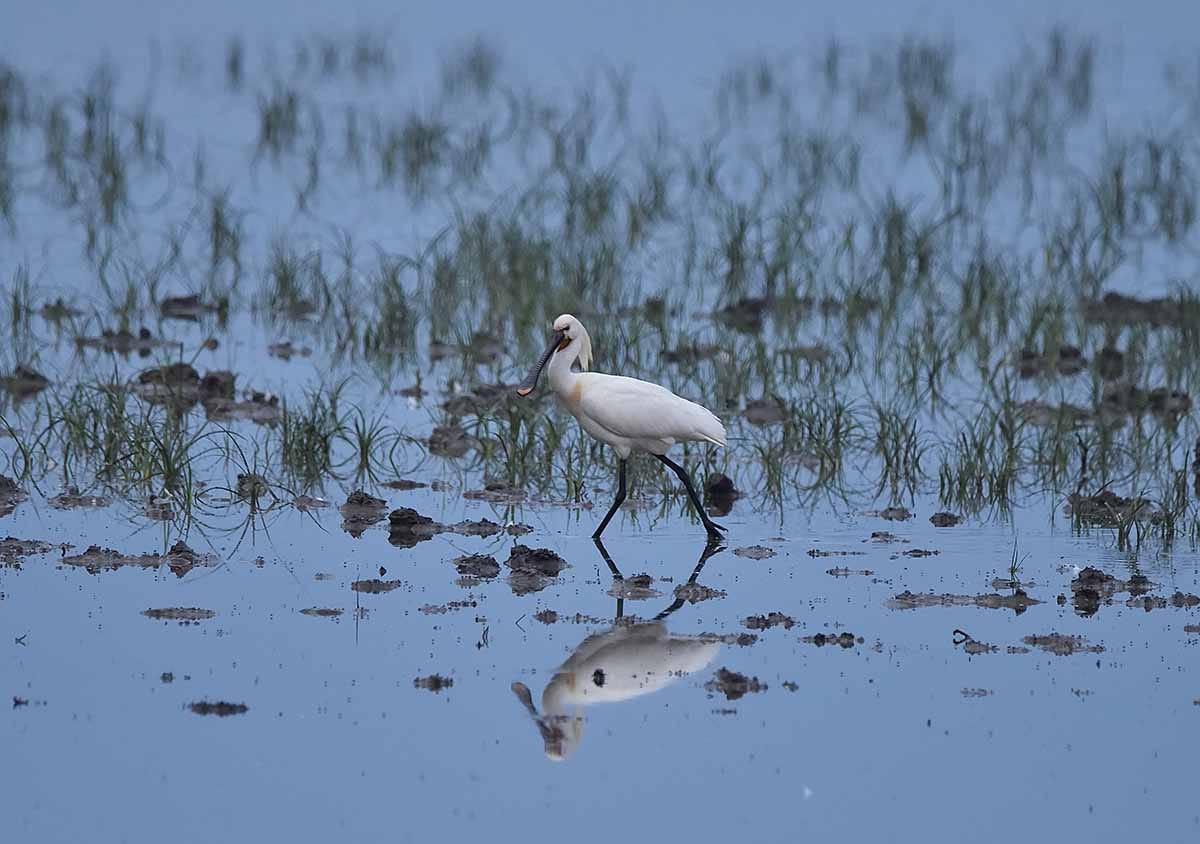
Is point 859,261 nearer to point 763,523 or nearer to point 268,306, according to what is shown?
point 268,306

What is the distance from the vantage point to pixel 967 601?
32.0 ft

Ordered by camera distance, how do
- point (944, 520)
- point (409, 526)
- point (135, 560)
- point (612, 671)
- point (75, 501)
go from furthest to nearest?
point (944, 520), point (75, 501), point (409, 526), point (135, 560), point (612, 671)

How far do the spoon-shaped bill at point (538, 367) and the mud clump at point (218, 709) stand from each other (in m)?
3.66

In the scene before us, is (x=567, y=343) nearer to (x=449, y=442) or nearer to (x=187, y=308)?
(x=449, y=442)

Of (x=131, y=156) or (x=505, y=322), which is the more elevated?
Answer: (x=131, y=156)

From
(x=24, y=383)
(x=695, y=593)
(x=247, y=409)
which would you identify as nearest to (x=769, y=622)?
(x=695, y=593)

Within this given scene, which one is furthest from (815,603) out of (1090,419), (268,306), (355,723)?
(268,306)

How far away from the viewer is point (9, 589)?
9586mm

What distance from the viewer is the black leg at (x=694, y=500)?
10961 mm

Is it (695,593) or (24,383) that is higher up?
(24,383)

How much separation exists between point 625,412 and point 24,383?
4270 millimetres

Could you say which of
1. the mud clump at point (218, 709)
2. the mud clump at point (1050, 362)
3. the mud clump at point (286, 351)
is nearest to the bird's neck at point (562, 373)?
the mud clump at point (218, 709)

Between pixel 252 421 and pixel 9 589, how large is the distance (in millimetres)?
3520

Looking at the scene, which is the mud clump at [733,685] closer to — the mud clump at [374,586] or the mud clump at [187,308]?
the mud clump at [374,586]
